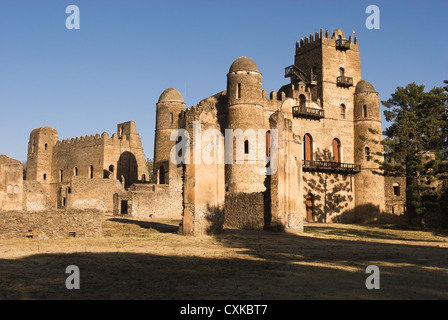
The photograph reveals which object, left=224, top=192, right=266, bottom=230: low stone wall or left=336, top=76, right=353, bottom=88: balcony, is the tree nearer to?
left=336, top=76, right=353, bottom=88: balcony

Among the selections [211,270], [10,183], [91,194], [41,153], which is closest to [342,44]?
[91,194]

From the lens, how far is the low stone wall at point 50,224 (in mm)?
16750

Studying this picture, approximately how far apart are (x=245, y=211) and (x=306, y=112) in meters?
13.1

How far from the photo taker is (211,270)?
1019cm

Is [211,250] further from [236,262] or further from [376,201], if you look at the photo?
[376,201]

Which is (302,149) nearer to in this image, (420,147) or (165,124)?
(420,147)

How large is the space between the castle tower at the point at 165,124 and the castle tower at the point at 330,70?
30.4 feet

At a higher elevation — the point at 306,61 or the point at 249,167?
the point at 306,61

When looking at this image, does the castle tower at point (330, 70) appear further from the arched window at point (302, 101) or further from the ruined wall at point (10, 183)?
the ruined wall at point (10, 183)

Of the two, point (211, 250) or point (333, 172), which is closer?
point (211, 250)

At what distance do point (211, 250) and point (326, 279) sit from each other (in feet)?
18.2

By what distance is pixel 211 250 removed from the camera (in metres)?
14.2
